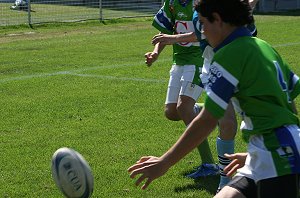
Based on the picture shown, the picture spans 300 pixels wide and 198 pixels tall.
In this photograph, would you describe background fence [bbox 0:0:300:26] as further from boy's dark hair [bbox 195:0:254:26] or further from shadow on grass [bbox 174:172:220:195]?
boy's dark hair [bbox 195:0:254:26]

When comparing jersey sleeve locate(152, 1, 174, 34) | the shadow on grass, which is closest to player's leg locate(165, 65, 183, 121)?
jersey sleeve locate(152, 1, 174, 34)

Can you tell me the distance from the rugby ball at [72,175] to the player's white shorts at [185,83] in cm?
276

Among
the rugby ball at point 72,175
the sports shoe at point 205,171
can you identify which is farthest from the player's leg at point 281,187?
the sports shoe at point 205,171

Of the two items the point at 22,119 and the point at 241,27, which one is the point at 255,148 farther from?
the point at 22,119

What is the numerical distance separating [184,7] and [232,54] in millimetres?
3885

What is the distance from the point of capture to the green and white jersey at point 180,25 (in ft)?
25.4

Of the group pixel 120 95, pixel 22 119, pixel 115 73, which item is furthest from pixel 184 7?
pixel 115 73

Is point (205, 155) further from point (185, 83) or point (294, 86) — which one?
point (294, 86)

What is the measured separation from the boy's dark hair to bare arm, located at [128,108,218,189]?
521 millimetres

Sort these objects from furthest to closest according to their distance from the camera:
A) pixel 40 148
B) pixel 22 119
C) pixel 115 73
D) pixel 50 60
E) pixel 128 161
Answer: pixel 50 60, pixel 115 73, pixel 22 119, pixel 40 148, pixel 128 161

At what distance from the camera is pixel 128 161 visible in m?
7.80

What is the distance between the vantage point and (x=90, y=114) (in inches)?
411

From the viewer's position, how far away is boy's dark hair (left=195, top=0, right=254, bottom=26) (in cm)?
403

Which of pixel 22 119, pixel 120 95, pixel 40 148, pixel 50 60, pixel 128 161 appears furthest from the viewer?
pixel 50 60
